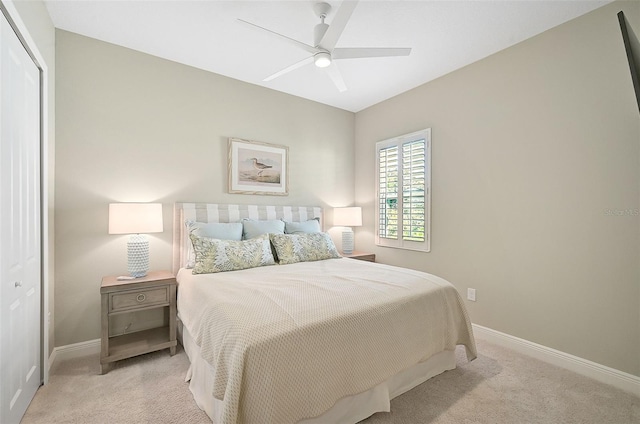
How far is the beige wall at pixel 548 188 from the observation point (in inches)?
86.1

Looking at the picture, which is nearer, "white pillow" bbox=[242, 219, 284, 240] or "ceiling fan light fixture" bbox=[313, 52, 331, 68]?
"ceiling fan light fixture" bbox=[313, 52, 331, 68]

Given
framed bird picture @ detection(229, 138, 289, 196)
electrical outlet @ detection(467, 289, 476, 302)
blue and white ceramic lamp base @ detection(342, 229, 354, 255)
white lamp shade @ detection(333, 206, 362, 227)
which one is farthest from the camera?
white lamp shade @ detection(333, 206, 362, 227)

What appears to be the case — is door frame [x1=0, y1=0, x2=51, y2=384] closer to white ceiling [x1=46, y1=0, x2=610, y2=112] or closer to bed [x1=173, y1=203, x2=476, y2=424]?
white ceiling [x1=46, y1=0, x2=610, y2=112]

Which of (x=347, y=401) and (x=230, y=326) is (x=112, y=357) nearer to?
(x=230, y=326)

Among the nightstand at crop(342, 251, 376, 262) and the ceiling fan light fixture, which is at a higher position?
the ceiling fan light fixture

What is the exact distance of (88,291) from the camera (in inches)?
105

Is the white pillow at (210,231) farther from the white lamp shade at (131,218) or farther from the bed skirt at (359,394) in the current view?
the bed skirt at (359,394)

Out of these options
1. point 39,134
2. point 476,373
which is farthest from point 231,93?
point 476,373

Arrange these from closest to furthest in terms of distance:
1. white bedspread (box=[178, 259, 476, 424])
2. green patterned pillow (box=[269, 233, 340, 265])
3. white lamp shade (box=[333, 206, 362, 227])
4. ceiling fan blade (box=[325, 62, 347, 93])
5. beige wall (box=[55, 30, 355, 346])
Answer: white bedspread (box=[178, 259, 476, 424]), ceiling fan blade (box=[325, 62, 347, 93]), beige wall (box=[55, 30, 355, 346]), green patterned pillow (box=[269, 233, 340, 265]), white lamp shade (box=[333, 206, 362, 227])

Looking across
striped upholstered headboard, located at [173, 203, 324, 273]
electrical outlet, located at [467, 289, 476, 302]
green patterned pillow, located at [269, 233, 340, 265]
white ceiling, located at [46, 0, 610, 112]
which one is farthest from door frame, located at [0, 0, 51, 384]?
electrical outlet, located at [467, 289, 476, 302]

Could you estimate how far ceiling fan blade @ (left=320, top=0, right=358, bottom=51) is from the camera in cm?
180

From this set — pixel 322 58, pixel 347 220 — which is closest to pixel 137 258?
pixel 322 58

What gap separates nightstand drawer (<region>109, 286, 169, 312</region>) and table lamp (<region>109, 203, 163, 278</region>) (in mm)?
193

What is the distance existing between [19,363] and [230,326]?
4.56 feet
